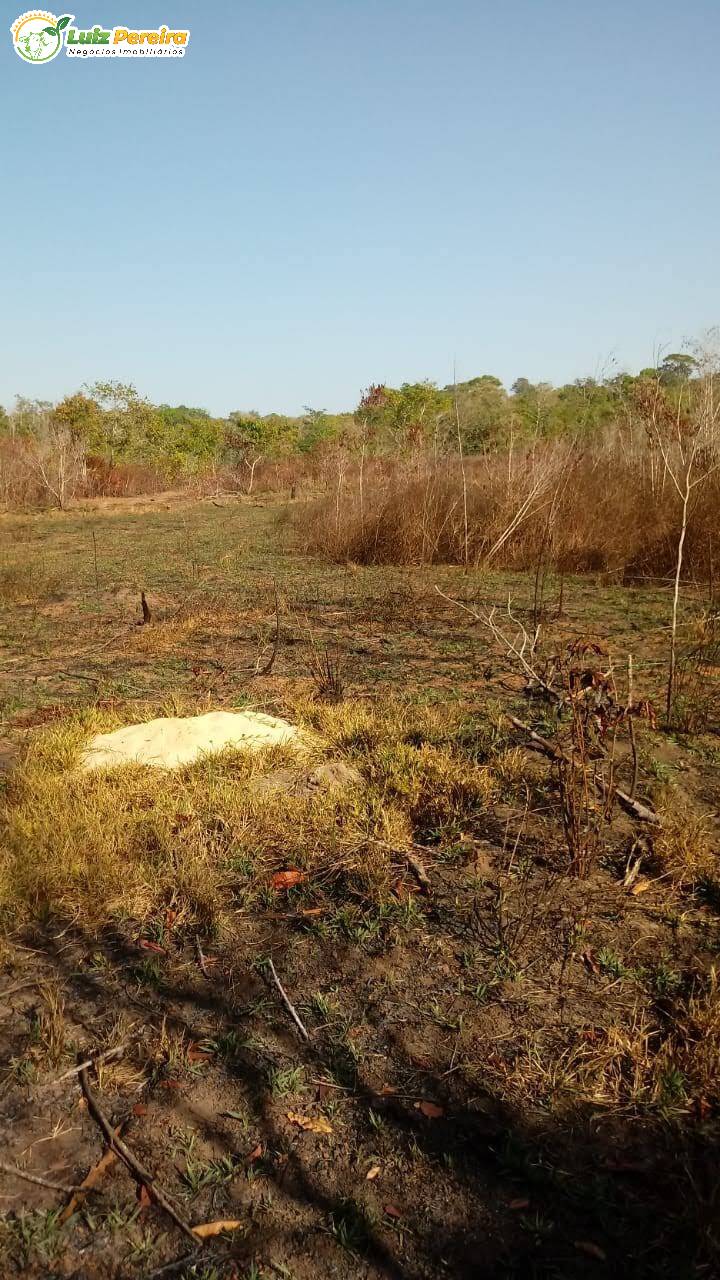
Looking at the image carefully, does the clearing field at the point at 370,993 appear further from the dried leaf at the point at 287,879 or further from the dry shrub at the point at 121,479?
the dry shrub at the point at 121,479

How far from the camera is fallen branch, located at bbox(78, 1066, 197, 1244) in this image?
1.63 m

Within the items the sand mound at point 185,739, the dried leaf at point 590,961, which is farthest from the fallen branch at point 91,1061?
the sand mound at point 185,739

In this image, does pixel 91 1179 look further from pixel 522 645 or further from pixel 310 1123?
pixel 522 645

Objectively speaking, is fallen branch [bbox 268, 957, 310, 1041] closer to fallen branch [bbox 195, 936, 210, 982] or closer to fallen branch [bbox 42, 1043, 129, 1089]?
fallen branch [bbox 195, 936, 210, 982]

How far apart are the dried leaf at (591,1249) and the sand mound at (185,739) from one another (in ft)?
8.62

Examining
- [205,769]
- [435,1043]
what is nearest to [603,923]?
[435,1043]

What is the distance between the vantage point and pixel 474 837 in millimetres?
3223

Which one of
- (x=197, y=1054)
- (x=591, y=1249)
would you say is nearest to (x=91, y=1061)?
(x=197, y=1054)

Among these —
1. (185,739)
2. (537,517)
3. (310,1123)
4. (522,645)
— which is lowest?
(310,1123)

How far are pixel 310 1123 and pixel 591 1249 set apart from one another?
2.25 ft

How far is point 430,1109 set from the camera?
6.29 ft

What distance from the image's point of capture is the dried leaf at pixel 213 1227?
1612mm

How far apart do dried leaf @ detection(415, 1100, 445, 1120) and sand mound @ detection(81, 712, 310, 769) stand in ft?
7.20

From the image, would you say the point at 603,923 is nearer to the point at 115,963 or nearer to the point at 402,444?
the point at 115,963
